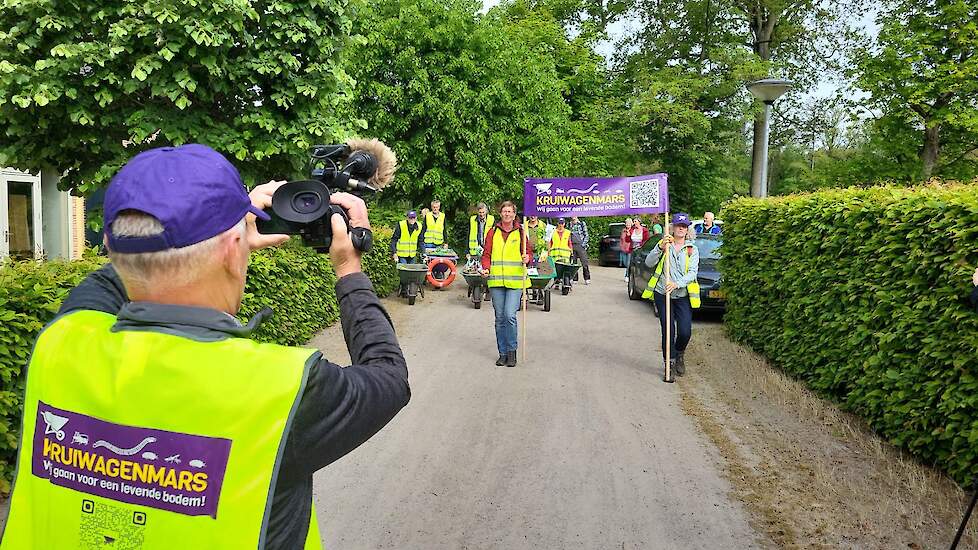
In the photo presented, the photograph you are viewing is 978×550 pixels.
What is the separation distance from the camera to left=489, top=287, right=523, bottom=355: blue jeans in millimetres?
10125

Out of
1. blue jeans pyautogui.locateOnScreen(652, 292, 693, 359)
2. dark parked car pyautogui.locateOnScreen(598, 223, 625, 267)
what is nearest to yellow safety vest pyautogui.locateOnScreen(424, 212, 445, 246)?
blue jeans pyautogui.locateOnScreen(652, 292, 693, 359)

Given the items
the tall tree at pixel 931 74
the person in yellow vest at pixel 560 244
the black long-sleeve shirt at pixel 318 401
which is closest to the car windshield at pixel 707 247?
the person in yellow vest at pixel 560 244

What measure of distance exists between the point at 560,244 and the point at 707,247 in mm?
4338

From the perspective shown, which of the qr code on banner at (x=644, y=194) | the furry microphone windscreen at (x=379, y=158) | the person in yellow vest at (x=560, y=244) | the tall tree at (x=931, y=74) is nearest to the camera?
the furry microphone windscreen at (x=379, y=158)

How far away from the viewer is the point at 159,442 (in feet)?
4.83

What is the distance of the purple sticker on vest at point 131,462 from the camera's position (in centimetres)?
145

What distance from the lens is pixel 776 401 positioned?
826cm

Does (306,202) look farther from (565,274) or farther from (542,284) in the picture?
(565,274)

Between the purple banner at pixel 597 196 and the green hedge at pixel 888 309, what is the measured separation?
64.8 inches

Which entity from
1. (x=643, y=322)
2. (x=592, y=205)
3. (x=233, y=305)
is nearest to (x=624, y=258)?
(x=643, y=322)

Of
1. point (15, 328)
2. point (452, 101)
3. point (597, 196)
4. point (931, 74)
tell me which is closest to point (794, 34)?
point (931, 74)

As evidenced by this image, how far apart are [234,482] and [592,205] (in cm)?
922

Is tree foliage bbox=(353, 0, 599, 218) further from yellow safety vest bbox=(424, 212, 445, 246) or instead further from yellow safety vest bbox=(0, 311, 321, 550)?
yellow safety vest bbox=(0, 311, 321, 550)

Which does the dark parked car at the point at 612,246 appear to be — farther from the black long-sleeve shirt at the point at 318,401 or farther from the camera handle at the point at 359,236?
the black long-sleeve shirt at the point at 318,401
